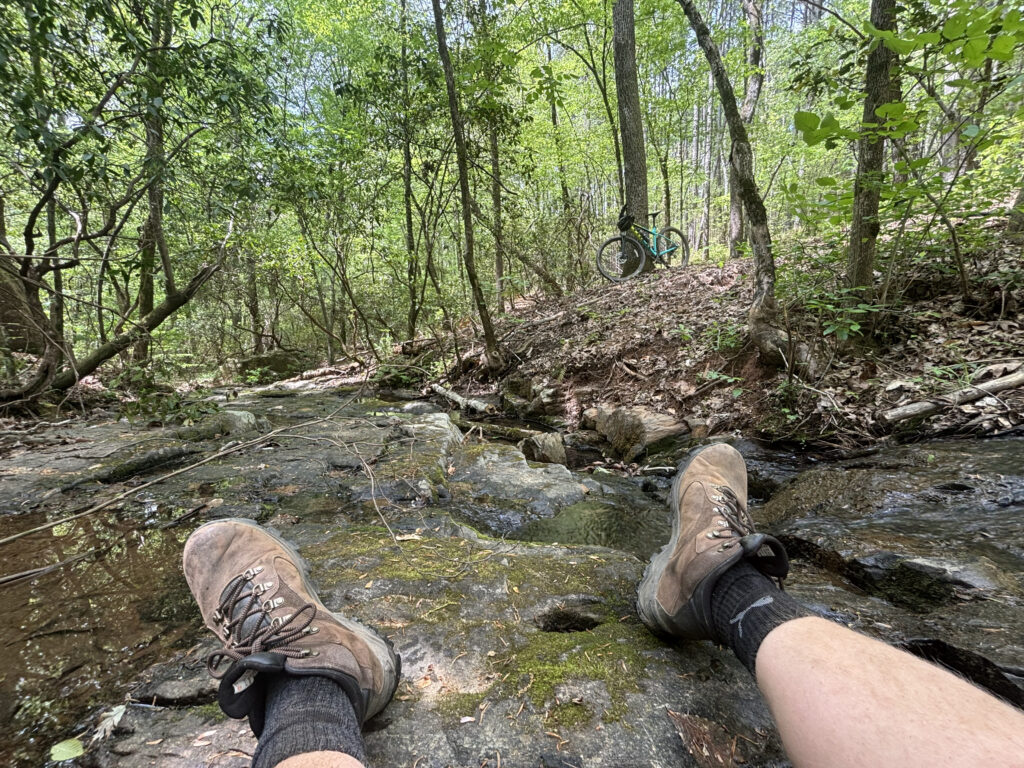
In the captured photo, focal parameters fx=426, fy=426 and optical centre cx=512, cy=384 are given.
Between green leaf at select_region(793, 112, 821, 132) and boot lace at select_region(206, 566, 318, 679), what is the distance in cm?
321

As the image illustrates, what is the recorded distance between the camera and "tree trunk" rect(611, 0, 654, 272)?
8.01m

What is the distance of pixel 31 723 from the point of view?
1.19 m

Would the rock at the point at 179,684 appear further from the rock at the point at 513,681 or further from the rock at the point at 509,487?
the rock at the point at 509,487

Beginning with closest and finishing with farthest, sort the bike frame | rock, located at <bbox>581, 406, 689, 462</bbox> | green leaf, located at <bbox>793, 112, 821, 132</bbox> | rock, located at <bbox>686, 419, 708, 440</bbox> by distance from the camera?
green leaf, located at <bbox>793, 112, 821, 132</bbox>, rock, located at <bbox>686, 419, 708, 440</bbox>, rock, located at <bbox>581, 406, 689, 462</bbox>, the bike frame

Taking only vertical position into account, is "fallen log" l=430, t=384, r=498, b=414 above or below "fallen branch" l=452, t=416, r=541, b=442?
above

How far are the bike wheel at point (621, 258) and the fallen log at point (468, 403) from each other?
156 inches

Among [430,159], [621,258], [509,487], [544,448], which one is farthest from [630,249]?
[509,487]

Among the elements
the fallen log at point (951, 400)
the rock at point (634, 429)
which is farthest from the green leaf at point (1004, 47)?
the rock at point (634, 429)

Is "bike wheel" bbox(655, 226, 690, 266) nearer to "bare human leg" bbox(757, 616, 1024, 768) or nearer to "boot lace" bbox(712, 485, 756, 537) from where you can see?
"boot lace" bbox(712, 485, 756, 537)

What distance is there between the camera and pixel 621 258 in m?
8.66

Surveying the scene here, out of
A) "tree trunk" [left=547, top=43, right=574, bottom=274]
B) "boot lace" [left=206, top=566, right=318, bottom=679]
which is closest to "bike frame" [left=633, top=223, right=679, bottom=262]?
"tree trunk" [left=547, top=43, right=574, bottom=274]

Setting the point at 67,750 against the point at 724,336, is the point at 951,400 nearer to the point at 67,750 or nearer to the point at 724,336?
the point at 724,336

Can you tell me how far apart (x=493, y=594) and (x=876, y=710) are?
1217mm

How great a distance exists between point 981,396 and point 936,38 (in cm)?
237
